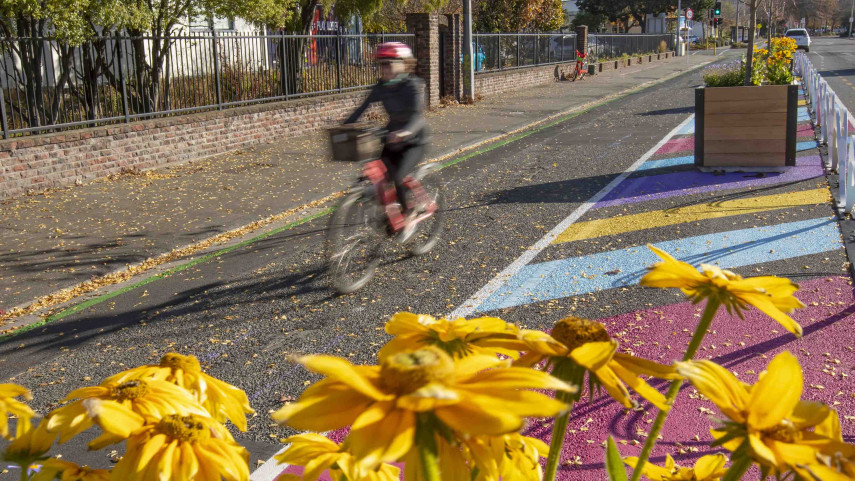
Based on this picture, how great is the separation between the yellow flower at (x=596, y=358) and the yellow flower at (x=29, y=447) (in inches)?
24.6

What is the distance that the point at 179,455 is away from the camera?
0.94 m

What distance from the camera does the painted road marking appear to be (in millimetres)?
10562

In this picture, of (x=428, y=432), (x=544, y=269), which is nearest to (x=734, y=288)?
(x=428, y=432)

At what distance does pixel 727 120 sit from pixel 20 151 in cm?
1036

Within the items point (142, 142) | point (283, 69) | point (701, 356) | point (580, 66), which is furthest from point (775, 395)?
Answer: point (580, 66)

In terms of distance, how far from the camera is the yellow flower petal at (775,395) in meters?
0.85

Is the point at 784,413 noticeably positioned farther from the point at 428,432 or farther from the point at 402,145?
the point at 402,145

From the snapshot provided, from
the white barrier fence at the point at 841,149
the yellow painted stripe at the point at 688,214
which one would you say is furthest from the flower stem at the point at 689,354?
the white barrier fence at the point at 841,149

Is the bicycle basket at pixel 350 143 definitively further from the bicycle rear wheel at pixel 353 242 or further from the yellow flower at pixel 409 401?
the yellow flower at pixel 409 401

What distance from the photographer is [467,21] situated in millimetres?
22812

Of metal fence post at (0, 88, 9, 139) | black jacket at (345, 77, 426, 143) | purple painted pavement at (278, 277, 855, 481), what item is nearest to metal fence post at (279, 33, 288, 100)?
metal fence post at (0, 88, 9, 139)

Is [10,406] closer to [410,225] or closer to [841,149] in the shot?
[410,225]

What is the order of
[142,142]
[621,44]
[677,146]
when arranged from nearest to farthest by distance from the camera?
[142,142] < [677,146] < [621,44]

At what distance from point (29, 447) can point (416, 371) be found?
60 cm
